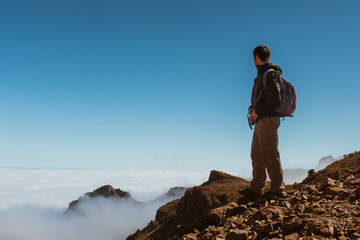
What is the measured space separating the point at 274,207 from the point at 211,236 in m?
1.49

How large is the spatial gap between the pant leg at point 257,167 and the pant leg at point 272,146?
23 centimetres

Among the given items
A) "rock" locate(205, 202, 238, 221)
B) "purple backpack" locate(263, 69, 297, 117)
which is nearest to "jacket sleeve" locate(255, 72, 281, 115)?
"purple backpack" locate(263, 69, 297, 117)

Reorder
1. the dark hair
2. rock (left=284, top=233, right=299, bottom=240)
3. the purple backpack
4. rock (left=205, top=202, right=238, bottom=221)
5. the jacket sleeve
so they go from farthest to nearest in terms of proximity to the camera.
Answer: the dark hair, the purple backpack, the jacket sleeve, rock (left=205, top=202, right=238, bottom=221), rock (left=284, top=233, right=299, bottom=240)

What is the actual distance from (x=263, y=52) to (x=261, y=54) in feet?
0.21

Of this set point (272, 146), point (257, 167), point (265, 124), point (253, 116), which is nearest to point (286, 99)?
point (265, 124)

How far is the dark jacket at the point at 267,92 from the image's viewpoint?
661 cm

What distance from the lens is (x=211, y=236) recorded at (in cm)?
526

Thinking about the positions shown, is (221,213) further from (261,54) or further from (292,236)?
(261,54)

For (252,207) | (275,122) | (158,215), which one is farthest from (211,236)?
(158,215)

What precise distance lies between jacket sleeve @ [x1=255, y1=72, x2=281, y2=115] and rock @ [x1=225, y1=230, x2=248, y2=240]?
299cm

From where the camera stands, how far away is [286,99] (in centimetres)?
676

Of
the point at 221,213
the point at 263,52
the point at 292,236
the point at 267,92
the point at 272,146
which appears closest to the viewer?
the point at 292,236

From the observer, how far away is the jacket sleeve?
6.60 m

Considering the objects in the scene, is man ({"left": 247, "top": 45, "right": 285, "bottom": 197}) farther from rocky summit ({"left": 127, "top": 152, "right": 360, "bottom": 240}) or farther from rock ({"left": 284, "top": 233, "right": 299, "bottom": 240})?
rock ({"left": 284, "top": 233, "right": 299, "bottom": 240})
